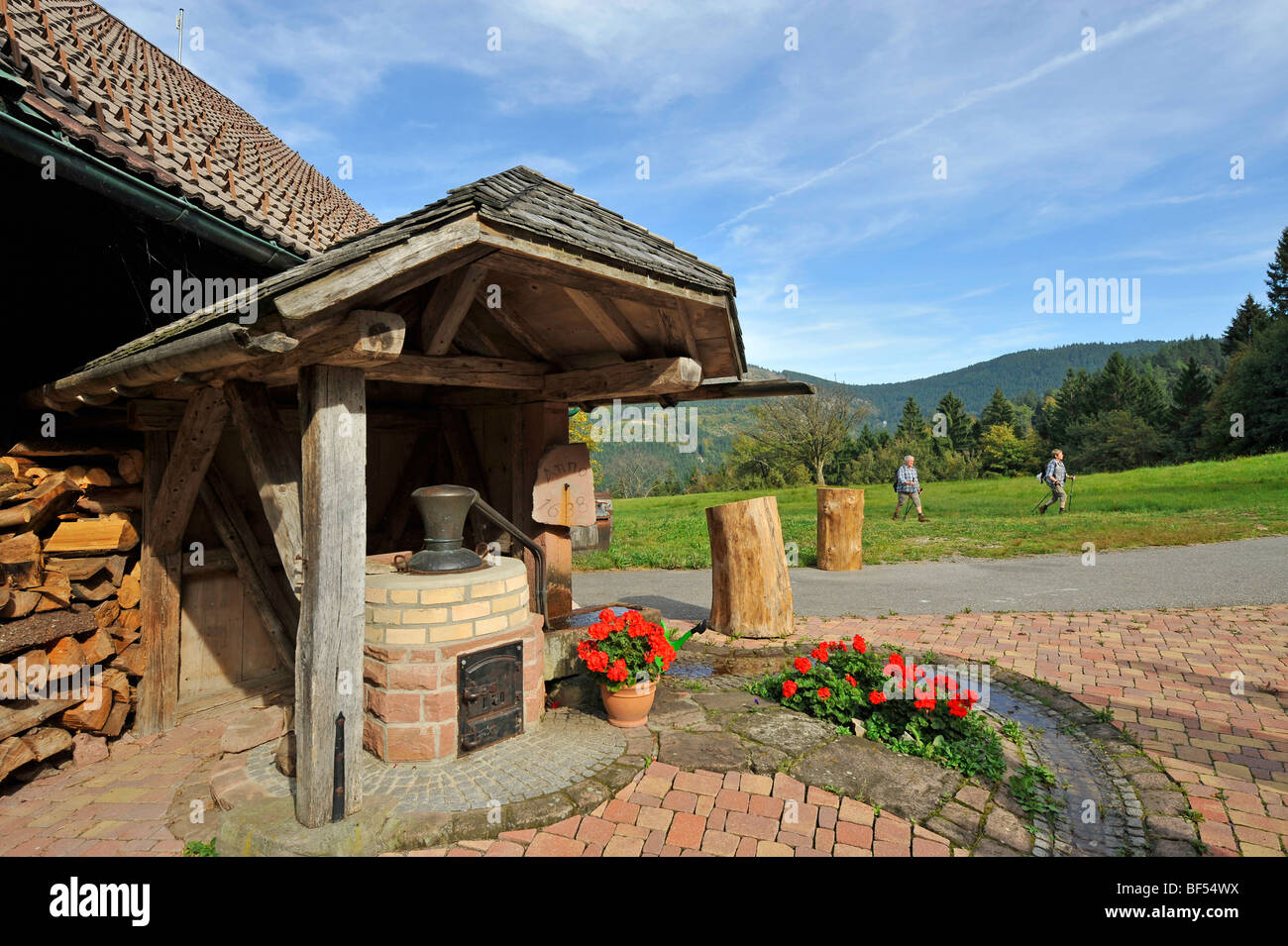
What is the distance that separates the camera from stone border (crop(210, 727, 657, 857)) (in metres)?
2.94

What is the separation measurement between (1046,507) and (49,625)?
20.0 metres

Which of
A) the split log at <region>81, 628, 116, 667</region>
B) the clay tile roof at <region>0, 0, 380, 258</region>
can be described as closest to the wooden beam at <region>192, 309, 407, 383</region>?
the clay tile roof at <region>0, 0, 380, 258</region>

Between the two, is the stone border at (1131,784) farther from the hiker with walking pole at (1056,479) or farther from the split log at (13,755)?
the hiker with walking pole at (1056,479)

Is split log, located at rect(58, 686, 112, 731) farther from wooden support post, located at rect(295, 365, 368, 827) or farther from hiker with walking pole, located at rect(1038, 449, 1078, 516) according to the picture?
hiker with walking pole, located at rect(1038, 449, 1078, 516)

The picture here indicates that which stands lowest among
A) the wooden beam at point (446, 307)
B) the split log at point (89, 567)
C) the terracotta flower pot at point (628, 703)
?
the terracotta flower pot at point (628, 703)

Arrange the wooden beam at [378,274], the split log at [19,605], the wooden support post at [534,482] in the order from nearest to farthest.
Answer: the wooden beam at [378,274] → the split log at [19,605] → the wooden support post at [534,482]

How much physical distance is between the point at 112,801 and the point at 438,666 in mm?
2147

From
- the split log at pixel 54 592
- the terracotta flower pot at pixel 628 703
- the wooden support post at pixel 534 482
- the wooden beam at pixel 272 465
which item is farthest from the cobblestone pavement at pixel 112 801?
the wooden support post at pixel 534 482

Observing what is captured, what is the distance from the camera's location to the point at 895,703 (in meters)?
4.22

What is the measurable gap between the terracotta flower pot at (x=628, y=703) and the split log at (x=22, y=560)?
3774 millimetres

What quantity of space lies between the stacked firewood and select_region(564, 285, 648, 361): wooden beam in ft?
11.5

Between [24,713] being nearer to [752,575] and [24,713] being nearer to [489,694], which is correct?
[489,694]

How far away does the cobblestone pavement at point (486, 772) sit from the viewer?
3291 mm
